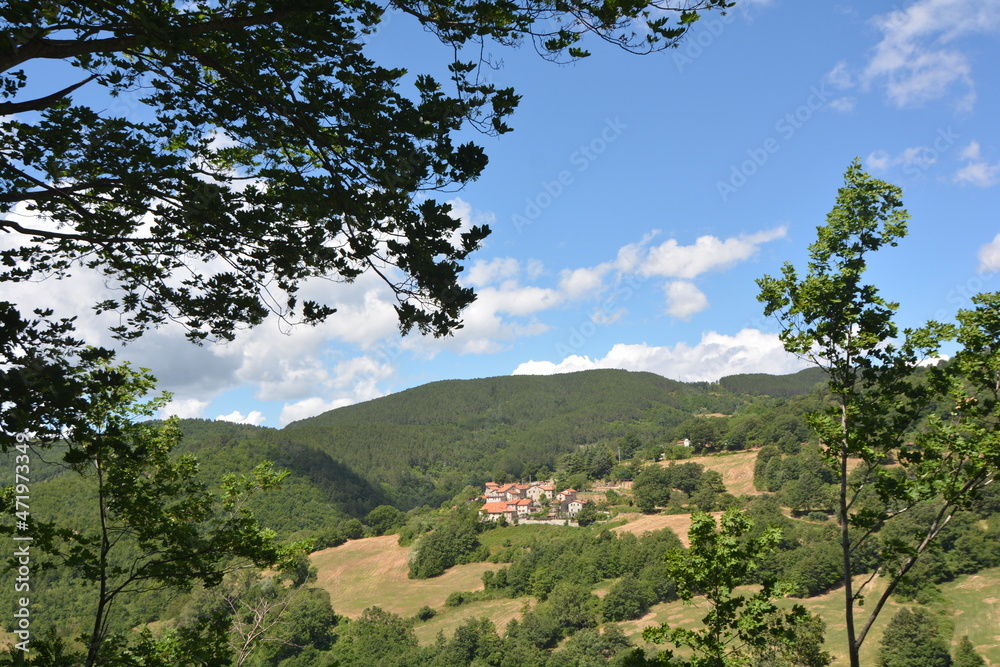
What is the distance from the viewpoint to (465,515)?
76.0m

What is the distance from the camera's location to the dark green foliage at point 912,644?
2633cm

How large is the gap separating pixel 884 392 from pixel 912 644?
97.9ft

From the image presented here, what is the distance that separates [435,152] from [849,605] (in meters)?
5.99

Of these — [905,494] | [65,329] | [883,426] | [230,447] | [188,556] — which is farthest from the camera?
[230,447]

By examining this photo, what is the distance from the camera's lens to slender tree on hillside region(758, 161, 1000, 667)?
5.33 meters

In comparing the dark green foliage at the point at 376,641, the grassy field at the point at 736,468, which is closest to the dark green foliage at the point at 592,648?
the dark green foliage at the point at 376,641

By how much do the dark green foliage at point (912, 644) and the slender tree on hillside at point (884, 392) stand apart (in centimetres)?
2815

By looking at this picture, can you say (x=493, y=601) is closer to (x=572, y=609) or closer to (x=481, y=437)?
(x=572, y=609)

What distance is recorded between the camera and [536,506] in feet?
275

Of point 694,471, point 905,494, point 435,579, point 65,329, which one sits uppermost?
point 65,329

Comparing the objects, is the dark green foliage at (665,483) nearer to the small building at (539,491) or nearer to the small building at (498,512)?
the small building at (539,491)

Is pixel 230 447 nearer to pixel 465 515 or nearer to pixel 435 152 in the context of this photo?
pixel 465 515

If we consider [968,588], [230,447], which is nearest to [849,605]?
[968,588]

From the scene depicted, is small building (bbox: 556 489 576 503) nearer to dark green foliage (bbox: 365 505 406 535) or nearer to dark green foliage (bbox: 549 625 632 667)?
dark green foliage (bbox: 365 505 406 535)
